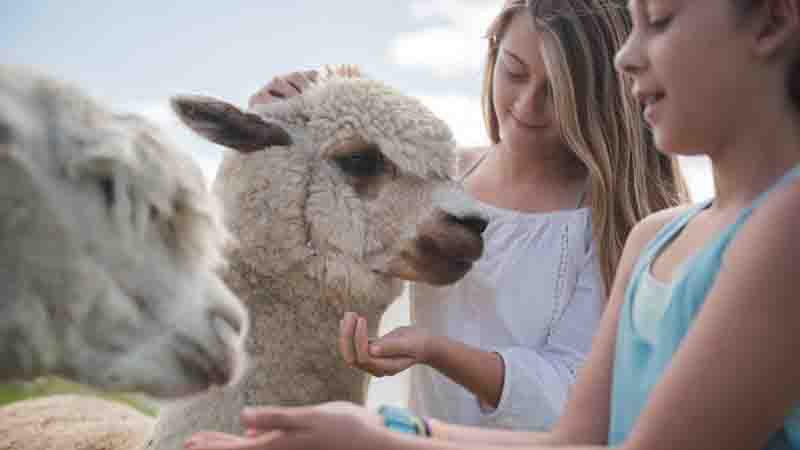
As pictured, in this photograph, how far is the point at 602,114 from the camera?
2.30 meters

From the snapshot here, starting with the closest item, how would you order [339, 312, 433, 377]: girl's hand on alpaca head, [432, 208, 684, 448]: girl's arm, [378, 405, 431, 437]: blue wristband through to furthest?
[378, 405, 431, 437]: blue wristband
[432, 208, 684, 448]: girl's arm
[339, 312, 433, 377]: girl's hand on alpaca head

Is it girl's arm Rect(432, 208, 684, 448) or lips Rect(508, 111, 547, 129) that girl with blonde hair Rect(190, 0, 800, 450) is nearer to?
girl's arm Rect(432, 208, 684, 448)

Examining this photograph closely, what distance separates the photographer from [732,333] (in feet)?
3.13

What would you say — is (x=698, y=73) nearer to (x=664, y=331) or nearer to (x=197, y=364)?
(x=664, y=331)

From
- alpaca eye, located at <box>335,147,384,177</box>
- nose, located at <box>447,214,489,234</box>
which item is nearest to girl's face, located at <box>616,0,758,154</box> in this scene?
nose, located at <box>447,214,489,234</box>

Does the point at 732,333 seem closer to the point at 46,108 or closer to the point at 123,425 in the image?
the point at 46,108

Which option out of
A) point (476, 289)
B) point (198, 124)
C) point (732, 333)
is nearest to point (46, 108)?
point (732, 333)

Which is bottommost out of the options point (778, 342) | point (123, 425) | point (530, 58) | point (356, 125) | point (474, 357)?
point (123, 425)

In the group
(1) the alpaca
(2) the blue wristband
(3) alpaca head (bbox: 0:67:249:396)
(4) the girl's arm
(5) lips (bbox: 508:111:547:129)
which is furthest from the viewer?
(5) lips (bbox: 508:111:547:129)

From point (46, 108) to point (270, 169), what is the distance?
1069 millimetres

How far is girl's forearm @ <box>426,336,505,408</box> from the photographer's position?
1857 millimetres

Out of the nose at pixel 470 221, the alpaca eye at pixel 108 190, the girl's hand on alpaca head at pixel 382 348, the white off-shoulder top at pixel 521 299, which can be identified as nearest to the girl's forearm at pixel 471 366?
the girl's hand on alpaca head at pixel 382 348

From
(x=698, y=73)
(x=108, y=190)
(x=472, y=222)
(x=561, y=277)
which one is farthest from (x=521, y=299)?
(x=108, y=190)

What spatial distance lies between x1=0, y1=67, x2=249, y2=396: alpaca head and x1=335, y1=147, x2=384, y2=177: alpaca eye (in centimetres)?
94
